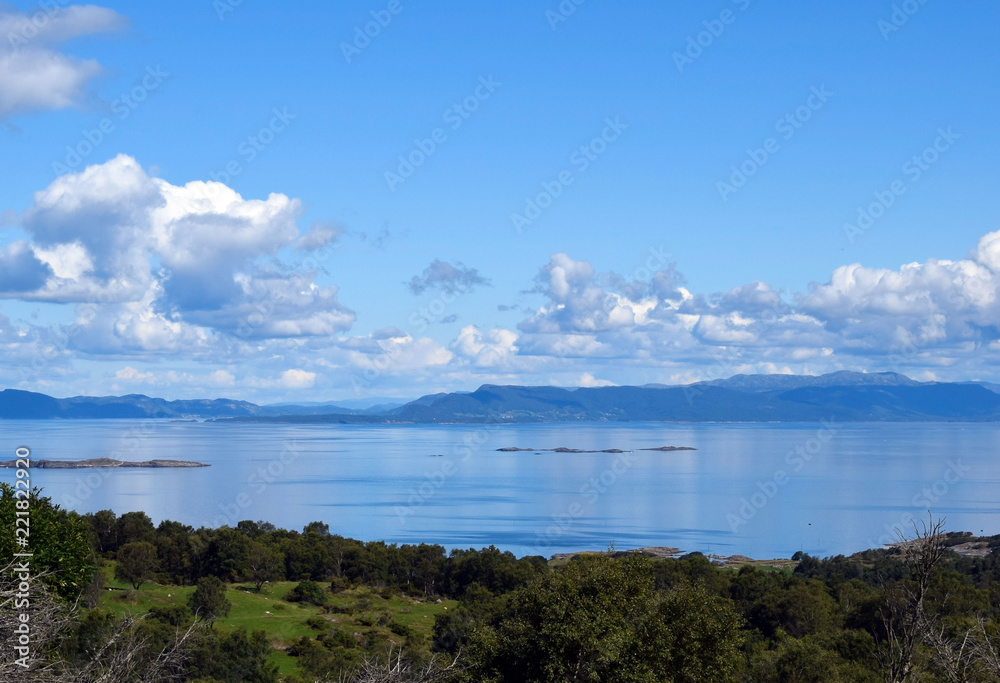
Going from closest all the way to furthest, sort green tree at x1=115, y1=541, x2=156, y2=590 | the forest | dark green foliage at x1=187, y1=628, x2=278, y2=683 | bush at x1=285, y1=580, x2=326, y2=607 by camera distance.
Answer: the forest, dark green foliage at x1=187, y1=628, x2=278, y2=683, green tree at x1=115, y1=541, x2=156, y2=590, bush at x1=285, y1=580, x2=326, y2=607

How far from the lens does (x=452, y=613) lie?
109 ft

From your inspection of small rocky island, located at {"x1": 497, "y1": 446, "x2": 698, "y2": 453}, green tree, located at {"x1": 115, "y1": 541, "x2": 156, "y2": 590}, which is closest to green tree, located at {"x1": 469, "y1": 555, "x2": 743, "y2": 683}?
green tree, located at {"x1": 115, "y1": 541, "x2": 156, "y2": 590}

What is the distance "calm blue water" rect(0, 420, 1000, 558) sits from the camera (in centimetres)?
7488

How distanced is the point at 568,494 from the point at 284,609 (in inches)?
2714

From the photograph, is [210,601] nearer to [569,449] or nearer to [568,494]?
A: [568,494]

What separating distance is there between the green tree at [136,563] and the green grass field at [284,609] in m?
0.42

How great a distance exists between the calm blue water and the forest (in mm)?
18069

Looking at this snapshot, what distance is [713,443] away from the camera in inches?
7712

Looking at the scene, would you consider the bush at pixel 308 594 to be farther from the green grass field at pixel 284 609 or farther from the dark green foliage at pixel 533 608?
the green grass field at pixel 284 609

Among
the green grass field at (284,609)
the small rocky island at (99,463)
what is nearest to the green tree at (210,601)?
the green grass field at (284,609)

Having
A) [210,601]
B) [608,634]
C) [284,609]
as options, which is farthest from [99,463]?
[608,634]

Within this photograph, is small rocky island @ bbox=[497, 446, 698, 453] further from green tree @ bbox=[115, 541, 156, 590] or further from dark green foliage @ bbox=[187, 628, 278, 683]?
dark green foliage @ bbox=[187, 628, 278, 683]

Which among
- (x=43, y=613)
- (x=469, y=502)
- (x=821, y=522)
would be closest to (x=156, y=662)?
(x=43, y=613)

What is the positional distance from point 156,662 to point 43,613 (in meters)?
0.97
